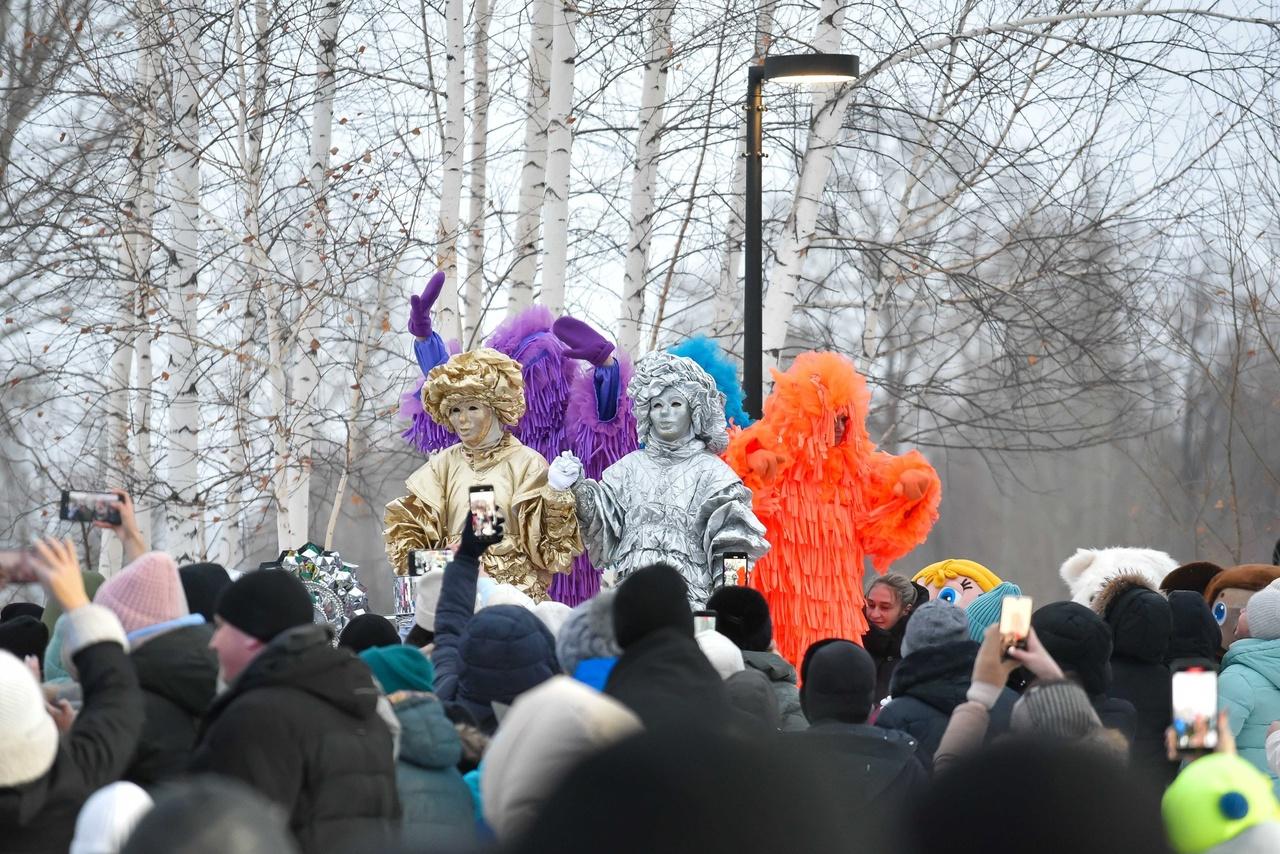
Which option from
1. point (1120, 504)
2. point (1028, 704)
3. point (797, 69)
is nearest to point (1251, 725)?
point (1028, 704)

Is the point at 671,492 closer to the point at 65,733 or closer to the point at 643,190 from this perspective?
the point at 643,190

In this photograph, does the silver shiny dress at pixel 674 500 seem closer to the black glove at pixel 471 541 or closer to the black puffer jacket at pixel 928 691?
the black glove at pixel 471 541

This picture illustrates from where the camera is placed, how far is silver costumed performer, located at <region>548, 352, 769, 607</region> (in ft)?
26.1

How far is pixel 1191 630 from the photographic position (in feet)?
19.3

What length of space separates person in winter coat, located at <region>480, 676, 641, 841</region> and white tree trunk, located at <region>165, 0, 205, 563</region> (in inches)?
321

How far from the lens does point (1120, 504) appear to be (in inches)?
1081

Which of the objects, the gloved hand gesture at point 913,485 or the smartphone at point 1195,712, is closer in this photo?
the smartphone at point 1195,712

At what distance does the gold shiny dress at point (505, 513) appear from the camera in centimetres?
820

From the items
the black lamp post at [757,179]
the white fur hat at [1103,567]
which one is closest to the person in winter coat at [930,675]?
the white fur hat at [1103,567]

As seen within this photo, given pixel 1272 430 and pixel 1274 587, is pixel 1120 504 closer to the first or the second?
pixel 1272 430

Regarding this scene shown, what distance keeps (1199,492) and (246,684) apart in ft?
73.8

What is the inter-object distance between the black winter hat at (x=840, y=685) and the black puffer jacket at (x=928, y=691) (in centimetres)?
24

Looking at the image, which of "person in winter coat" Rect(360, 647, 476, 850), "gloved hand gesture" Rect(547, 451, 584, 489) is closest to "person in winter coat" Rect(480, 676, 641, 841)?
"person in winter coat" Rect(360, 647, 476, 850)

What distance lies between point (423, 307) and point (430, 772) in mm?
5081
